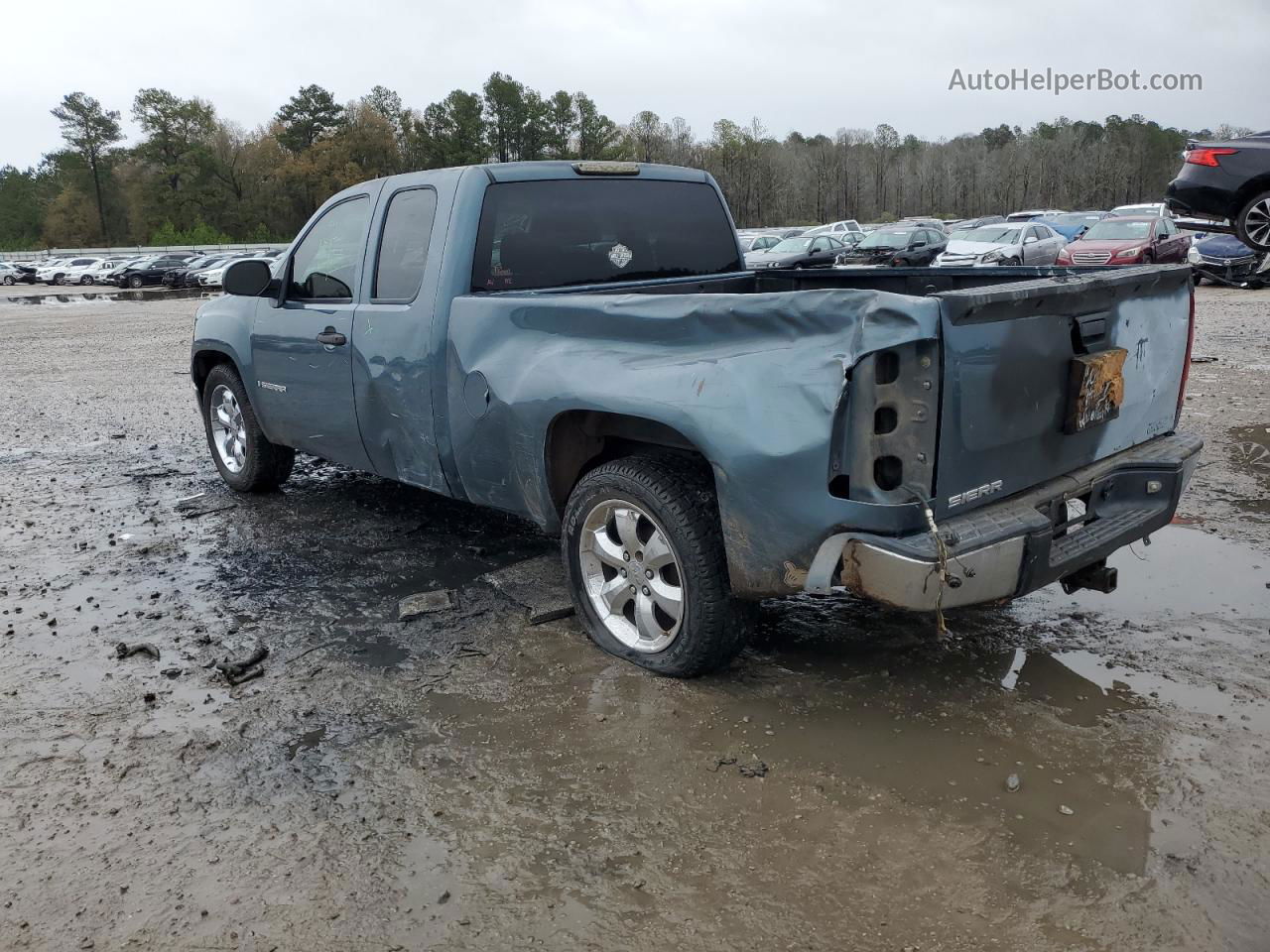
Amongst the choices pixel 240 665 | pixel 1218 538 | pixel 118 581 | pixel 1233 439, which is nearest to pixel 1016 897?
pixel 240 665

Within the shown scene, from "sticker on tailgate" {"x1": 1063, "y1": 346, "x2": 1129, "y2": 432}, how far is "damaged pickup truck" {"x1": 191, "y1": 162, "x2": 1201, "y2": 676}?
0.01 meters

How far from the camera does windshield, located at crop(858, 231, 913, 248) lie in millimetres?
27359

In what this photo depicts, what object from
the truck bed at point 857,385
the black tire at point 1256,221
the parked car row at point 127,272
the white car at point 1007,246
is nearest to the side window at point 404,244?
the truck bed at point 857,385

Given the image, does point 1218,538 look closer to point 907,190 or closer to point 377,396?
point 377,396

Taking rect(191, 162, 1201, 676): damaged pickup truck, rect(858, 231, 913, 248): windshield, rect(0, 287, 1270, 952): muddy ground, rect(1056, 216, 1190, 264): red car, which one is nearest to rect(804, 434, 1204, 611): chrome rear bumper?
rect(191, 162, 1201, 676): damaged pickup truck

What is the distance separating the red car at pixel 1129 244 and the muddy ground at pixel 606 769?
60.3 feet

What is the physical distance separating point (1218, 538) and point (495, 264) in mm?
3947

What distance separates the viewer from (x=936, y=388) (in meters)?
2.97

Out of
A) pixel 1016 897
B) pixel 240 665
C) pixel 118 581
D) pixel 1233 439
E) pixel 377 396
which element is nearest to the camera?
pixel 1016 897

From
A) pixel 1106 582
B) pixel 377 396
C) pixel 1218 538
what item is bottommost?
pixel 1218 538

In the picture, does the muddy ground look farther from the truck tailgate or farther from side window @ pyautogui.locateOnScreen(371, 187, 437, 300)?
side window @ pyautogui.locateOnScreen(371, 187, 437, 300)

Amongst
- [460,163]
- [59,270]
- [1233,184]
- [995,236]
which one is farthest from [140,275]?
[460,163]

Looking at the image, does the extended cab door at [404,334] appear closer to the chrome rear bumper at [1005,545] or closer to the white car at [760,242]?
the chrome rear bumper at [1005,545]

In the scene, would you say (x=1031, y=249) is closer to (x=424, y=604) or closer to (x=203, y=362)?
(x=203, y=362)
